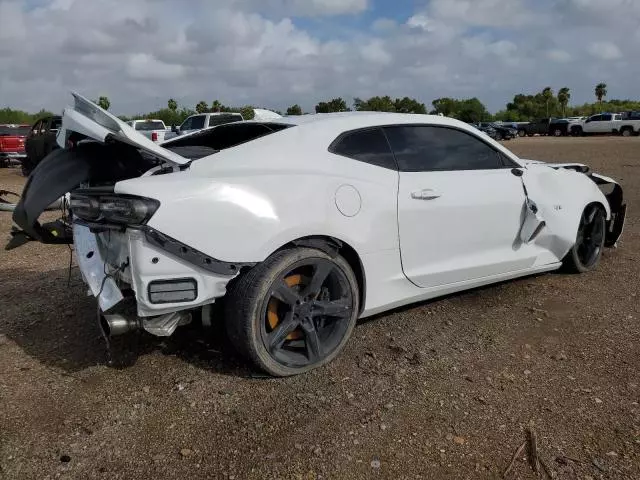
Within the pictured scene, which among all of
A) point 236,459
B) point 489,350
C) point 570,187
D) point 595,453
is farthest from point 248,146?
point 570,187

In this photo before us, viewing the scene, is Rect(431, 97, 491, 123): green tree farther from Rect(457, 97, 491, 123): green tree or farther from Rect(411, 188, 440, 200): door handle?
Rect(411, 188, 440, 200): door handle

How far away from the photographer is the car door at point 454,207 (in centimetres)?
388

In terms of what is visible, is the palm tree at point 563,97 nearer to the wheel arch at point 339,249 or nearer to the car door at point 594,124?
the car door at point 594,124

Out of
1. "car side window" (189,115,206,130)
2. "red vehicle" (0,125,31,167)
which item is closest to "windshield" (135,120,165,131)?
Answer: "car side window" (189,115,206,130)

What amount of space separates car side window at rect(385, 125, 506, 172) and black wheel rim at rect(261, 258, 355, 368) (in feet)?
3.12

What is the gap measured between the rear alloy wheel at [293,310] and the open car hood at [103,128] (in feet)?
2.59

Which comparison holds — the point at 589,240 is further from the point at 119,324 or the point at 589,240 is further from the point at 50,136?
the point at 50,136

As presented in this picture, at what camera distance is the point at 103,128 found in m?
3.09

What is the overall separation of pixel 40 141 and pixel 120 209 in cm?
1367

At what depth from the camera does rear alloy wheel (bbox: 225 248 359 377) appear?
3.22 metres

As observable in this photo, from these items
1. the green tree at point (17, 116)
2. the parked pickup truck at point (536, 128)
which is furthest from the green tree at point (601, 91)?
the green tree at point (17, 116)

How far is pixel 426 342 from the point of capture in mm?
3967

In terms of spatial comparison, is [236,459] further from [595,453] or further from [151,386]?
[595,453]

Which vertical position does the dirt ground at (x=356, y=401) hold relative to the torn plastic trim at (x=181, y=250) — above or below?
below
